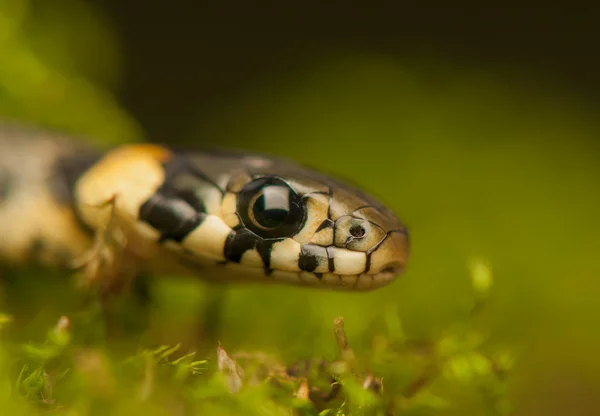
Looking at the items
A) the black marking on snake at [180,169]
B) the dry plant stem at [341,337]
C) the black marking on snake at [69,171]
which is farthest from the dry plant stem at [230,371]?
the black marking on snake at [69,171]

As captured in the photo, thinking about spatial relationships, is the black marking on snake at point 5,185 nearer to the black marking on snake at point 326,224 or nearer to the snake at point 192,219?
Answer: the snake at point 192,219

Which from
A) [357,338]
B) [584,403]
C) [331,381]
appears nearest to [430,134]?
[584,403]

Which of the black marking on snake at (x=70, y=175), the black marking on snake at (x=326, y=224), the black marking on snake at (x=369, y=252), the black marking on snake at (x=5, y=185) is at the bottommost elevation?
the black marking on snake at (x=5, y=185)

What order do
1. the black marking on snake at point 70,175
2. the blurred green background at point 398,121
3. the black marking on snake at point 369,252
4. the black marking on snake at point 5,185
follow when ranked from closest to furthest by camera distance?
the black marking on snake at point 369,252
the black marking on snake at point 70,175
the black marking on snake at point 5,185
the blurred green background at point 398,121

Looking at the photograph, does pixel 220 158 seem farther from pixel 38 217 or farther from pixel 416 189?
pixel 416 189

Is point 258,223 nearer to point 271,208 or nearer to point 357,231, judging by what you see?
point 271,208

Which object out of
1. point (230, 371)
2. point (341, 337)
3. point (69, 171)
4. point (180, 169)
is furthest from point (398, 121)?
point (230, 371)
